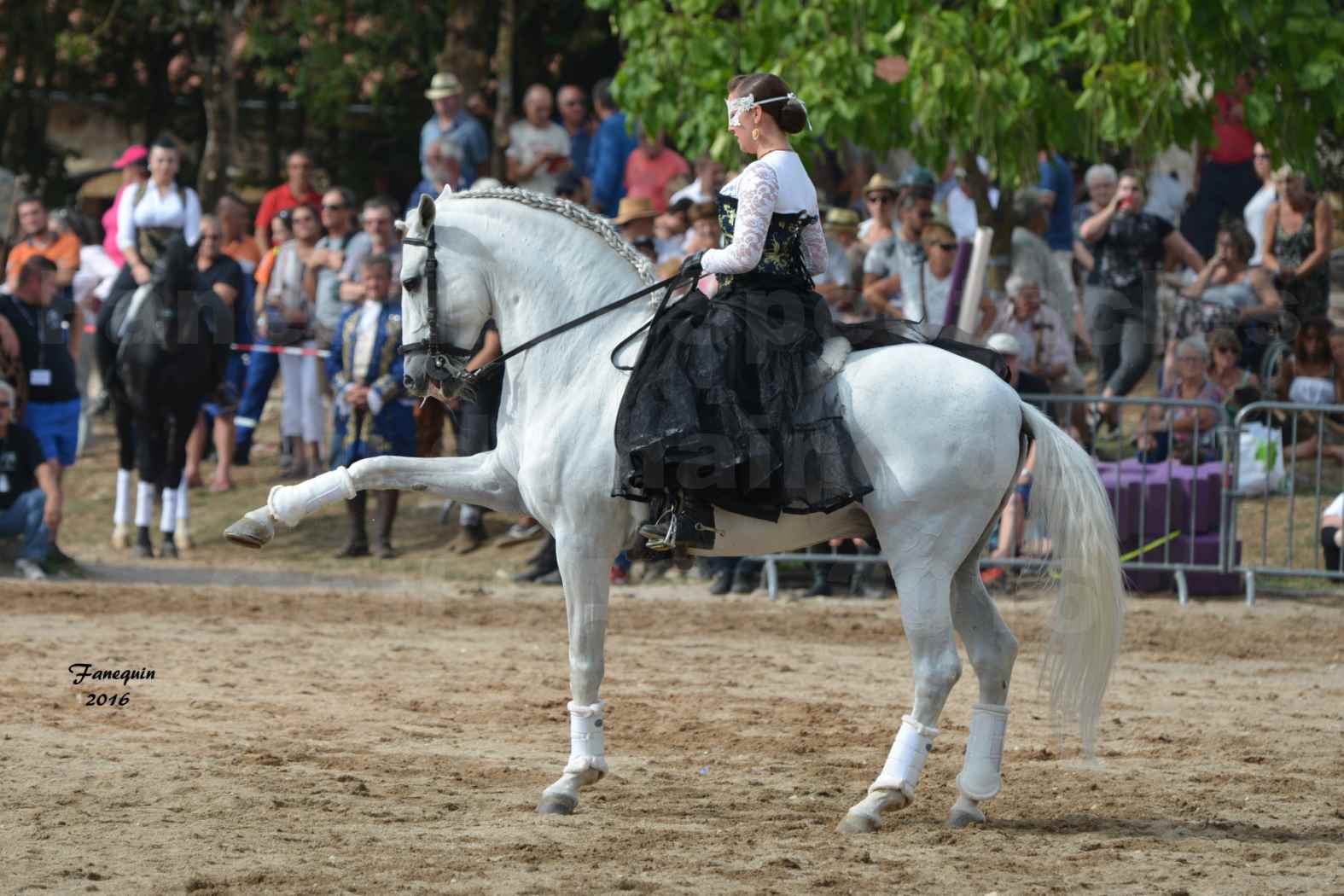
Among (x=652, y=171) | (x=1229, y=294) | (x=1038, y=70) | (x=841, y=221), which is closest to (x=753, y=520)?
(x=1038, y=70)

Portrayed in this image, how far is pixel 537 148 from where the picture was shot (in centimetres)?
1761

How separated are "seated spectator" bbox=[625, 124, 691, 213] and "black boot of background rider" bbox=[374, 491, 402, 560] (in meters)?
3.79

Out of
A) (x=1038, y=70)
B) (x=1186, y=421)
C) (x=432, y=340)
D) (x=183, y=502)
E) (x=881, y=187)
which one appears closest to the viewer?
(x=432, y=340)

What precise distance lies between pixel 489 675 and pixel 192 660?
1668 millimetres

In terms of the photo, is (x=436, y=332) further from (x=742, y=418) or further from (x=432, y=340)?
(x=742, y=418)

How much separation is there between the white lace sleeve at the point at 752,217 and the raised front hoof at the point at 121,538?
9215 mm

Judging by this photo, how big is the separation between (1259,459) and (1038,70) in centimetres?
323

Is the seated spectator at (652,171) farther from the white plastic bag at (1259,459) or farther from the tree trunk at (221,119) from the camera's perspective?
the tree trunk at (221,119)

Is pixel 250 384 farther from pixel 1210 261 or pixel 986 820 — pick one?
pixel 986 820

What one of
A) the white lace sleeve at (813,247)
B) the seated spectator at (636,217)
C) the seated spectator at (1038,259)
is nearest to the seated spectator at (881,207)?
the seated spectator at (1038,259)

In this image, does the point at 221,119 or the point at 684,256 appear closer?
the point at 684,256

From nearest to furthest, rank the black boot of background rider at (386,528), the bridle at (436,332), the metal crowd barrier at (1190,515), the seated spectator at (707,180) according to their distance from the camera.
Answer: the bridle at (436,332)
the metal crowd barrier at (1190,515)
the black boot of background rider at (386,528)
the seated spectator at (707,180)

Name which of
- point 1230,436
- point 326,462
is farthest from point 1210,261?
point 326,462

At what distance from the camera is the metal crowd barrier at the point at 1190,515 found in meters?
12.9
